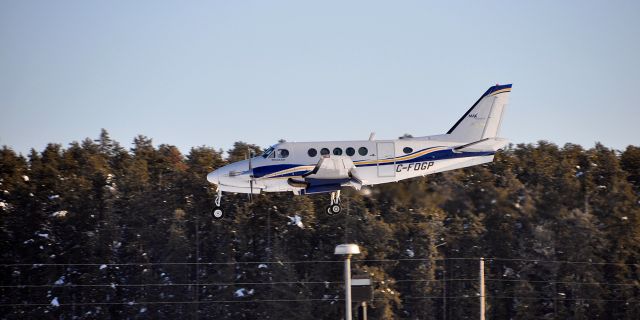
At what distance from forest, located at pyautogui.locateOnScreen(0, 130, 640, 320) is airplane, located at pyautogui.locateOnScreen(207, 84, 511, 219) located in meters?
9.72

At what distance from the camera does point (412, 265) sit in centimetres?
5719

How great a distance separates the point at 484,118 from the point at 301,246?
64.1 ft

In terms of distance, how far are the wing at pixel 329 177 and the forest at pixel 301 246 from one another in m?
12.5

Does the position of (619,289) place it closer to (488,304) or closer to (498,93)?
(488,304)

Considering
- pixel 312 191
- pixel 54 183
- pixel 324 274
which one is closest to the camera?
pixel 312 191

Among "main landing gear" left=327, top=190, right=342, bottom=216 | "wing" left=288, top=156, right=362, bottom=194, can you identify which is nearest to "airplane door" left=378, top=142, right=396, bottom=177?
"wing" left=288, top=156, right=362, bottom=194

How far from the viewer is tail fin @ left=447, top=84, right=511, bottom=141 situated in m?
42.1

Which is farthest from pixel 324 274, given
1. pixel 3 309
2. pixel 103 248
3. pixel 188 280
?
pixel 3 309

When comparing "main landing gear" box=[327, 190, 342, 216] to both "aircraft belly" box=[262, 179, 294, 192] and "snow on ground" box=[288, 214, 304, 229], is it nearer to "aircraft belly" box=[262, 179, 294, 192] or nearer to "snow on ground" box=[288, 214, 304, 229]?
"aircraft belly" box=[262, 179, 294, 192]

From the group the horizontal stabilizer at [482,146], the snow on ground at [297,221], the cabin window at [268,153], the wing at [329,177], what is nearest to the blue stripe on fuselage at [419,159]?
the horizontal stabilizer at [482,146]

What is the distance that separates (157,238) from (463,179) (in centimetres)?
1912

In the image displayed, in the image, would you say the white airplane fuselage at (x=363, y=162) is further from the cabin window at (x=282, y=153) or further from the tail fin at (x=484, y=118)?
the tail fin at (x=484, y=118)

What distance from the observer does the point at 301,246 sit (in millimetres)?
58750

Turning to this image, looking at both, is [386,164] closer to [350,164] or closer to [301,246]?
[350,164]
